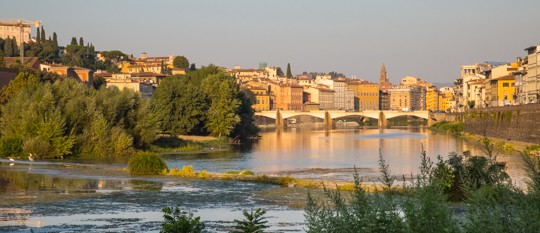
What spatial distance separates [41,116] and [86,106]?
2.80 metres

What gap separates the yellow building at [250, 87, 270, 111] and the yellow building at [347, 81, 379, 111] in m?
41.9

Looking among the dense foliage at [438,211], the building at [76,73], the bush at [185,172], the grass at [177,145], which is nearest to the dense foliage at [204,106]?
the grass at [177,145]

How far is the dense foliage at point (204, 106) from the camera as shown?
5159 cm

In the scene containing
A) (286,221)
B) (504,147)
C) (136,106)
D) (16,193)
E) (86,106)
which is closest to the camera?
(286,221)

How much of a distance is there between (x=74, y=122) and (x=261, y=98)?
10207cm

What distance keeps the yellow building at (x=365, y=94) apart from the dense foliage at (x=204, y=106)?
398 feet

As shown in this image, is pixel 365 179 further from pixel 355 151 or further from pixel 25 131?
pixel 355 151

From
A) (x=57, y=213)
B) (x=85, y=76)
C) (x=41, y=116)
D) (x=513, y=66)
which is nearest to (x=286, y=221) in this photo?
(x=57, y=213)

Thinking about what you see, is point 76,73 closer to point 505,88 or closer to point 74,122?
point 505,88

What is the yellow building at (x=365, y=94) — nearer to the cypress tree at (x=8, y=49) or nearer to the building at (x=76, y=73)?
the cypress tree at (x=8, y=49)

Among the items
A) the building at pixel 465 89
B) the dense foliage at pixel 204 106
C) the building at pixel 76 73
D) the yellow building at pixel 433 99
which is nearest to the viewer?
the dense foliage at pixel 204 106

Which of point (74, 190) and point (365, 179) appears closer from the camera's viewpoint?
point (74, 190)

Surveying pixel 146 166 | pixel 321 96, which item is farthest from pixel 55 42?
pixel 146 166

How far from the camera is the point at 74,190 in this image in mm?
20609
